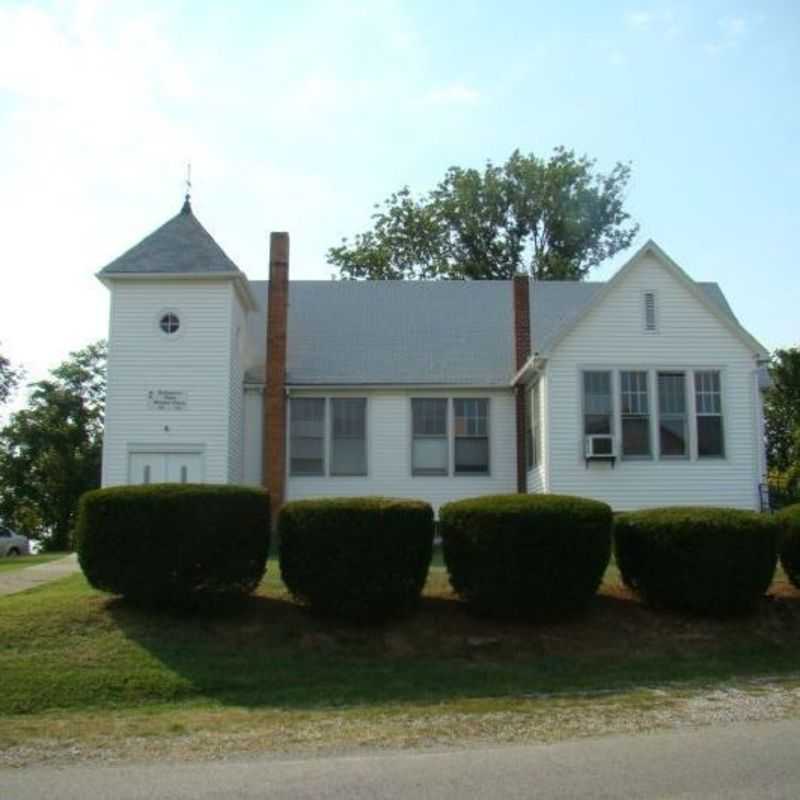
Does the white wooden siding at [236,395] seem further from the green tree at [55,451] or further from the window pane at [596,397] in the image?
the green tree at [55,451]

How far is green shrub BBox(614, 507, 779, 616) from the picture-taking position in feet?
45.2

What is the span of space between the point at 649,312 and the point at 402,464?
21.8ft

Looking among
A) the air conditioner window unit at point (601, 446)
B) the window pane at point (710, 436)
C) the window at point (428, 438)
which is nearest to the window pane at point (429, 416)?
the window at point (428, 438)

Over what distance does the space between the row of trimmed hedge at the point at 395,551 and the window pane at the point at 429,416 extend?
10244mm

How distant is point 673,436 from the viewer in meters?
22.2

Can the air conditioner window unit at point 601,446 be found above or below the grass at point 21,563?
above

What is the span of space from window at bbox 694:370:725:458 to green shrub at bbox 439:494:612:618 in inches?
365

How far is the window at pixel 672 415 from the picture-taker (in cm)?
2212

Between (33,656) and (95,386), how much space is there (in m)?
42.7

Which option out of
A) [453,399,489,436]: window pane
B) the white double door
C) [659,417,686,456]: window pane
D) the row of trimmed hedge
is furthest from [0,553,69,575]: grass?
[659,417,686,456]: window pane

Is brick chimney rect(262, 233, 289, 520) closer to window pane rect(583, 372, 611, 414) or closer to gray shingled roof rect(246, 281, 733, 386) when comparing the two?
gray shingled roof rect(246, 281, 733, 386)

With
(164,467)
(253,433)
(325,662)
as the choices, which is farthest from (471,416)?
(325,662)

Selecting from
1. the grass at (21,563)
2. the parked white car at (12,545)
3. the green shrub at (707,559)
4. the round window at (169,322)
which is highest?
the round window at (169,322)

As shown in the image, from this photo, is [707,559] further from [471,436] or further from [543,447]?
[471,436]
